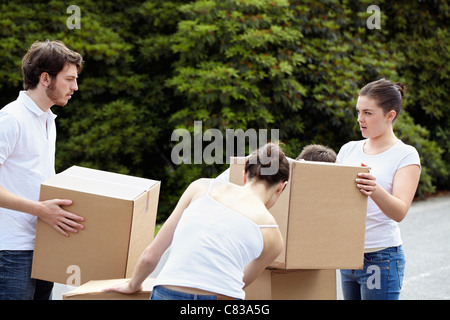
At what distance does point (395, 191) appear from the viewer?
238 cm

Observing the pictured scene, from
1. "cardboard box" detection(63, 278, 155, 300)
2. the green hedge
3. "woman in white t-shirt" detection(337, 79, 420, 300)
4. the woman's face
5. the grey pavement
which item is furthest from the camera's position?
the green hedge

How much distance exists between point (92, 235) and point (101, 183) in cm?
23

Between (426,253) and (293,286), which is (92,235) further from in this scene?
(426,253)

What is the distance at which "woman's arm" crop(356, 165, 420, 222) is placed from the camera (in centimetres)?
220

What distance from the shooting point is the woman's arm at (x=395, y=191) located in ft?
7.22

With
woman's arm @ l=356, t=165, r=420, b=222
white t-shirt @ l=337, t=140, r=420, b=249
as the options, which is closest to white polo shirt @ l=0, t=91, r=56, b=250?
woman's arm @ l=356, t=165, r=420, b=222

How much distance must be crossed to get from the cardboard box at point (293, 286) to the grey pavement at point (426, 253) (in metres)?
2.23

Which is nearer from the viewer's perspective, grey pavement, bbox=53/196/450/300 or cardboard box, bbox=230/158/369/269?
cardboard box, bbox=230/158/369/269

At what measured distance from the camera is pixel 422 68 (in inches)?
385

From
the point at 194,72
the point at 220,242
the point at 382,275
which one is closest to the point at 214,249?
the point at 220,242

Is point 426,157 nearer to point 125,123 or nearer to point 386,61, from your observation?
point 386,61

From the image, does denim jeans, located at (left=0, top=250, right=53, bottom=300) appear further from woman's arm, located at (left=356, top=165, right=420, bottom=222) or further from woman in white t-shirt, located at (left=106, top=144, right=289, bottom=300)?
woman's arm, located at (left=356, top=165, right=420, bottom=222)

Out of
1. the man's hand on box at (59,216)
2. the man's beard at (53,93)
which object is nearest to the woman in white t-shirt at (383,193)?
the man's hand on box at (59,216)

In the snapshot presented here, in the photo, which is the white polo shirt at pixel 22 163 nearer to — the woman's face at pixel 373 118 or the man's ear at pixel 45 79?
the man's ear at pixel 45 79
